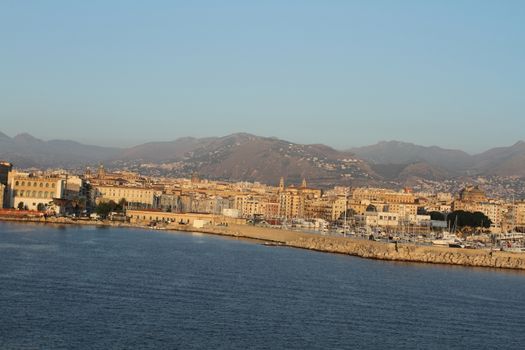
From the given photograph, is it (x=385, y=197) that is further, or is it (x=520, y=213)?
(x=385, y=197)

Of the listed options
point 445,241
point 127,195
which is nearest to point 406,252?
point 445,241

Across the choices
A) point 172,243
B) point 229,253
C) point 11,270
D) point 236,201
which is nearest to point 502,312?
point 11,270

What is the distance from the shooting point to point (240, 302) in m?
28.8

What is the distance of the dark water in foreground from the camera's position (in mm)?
23188

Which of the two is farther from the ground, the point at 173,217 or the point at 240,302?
the point at 173,217

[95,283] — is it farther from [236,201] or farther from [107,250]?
[236,201]

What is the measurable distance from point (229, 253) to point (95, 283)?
718 inches

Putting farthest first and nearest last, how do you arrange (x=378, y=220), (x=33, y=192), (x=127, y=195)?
(x=127, y=195)
(x=378, y=220)
(x=33, y=192)

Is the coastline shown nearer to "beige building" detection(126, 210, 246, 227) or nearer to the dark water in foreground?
the dark water in foreground

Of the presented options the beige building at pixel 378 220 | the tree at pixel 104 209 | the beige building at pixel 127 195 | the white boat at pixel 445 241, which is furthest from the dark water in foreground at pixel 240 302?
the beige building at pixel 127 195

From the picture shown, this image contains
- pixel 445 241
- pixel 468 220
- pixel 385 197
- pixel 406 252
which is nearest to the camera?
pixel 406 252

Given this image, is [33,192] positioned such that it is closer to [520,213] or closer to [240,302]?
[240,302]

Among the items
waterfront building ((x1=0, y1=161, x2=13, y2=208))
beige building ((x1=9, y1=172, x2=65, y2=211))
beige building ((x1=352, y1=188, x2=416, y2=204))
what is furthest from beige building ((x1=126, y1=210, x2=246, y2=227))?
beige building ((x1=352, y1=188, x2=416, y2=204))

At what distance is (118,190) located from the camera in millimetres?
97812
